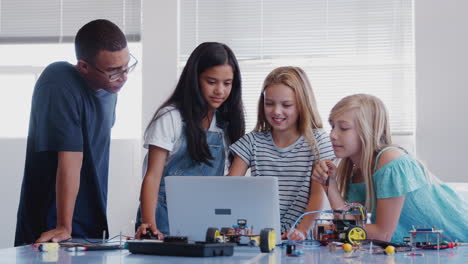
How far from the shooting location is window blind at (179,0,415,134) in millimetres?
3906

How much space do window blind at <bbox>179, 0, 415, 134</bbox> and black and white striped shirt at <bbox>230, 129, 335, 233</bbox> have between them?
1.78 m

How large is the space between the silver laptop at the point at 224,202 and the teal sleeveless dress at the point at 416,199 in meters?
0.49

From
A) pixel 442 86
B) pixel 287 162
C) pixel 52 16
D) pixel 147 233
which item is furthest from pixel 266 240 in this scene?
pixel 52 16

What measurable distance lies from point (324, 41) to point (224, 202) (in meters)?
2.61

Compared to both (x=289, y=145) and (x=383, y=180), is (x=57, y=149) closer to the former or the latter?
(x=289, y=145)

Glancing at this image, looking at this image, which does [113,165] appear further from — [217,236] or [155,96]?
[217,236]

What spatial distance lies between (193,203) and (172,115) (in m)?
0.68

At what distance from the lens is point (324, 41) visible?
4.00m

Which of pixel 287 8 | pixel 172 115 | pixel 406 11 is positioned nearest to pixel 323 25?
pixel 287 8

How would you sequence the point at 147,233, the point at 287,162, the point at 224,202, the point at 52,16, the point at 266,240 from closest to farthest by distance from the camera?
the point at 266,240 → the point at 224,202 → the point at 147,233 → the point at 287,162 → the point at 52,16

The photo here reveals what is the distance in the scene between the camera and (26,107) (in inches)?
171

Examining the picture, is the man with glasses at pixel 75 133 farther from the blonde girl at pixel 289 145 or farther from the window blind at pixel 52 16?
the window blind at pixel 52 16

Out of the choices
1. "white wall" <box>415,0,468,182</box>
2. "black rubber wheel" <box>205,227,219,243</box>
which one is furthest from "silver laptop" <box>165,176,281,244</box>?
"white wall" <box>415,0,468,182</box>

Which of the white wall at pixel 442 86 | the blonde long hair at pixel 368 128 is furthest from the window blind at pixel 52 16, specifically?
the blonde long hair at pixel 368 128
